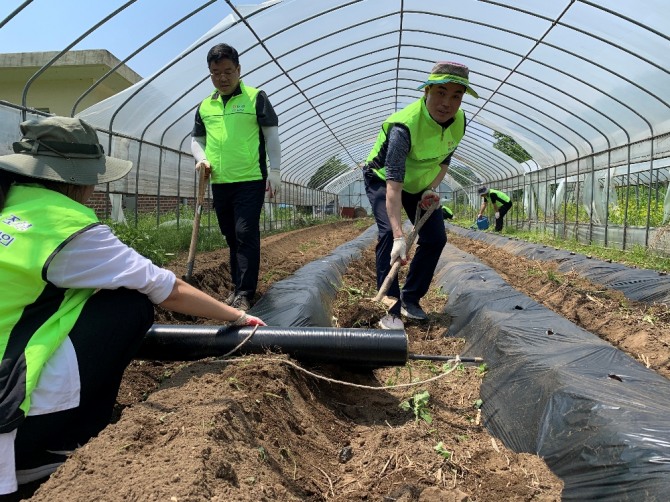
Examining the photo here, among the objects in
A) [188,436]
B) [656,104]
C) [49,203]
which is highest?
[656,104]

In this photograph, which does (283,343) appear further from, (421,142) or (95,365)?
(421,142)

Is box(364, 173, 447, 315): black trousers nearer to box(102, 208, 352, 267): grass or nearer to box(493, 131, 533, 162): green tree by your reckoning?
box(102, 208, 352, 267): grass

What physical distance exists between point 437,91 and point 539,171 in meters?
12.6

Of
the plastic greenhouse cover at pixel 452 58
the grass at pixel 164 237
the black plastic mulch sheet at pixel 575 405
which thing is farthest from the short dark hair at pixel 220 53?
the plastic greenhouse cover at pixel 452 58

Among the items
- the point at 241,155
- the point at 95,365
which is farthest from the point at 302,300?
the point at 95,365

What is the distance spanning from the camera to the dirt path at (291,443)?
137 centimetres

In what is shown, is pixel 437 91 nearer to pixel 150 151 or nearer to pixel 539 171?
pixel 150 151

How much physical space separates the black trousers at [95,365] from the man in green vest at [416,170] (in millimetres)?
1881

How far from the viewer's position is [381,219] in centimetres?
370

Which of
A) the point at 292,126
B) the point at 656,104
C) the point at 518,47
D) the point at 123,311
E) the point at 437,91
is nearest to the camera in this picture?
the point at 123,311

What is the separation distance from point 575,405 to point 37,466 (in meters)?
1.91

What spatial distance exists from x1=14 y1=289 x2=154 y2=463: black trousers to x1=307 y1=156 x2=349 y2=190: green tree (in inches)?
861

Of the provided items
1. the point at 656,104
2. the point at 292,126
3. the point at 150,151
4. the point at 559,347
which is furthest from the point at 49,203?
the point at 292,126

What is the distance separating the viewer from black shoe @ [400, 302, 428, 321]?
402cm
